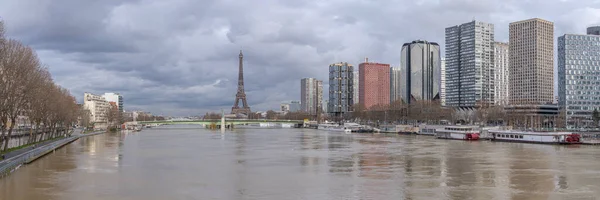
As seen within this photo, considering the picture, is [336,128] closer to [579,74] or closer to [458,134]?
[458,134]

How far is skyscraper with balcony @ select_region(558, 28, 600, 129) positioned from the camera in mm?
182000

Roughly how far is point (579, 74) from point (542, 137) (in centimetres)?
12695

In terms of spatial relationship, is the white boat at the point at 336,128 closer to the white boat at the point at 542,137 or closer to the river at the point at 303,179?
the white boat at the point at 542,137

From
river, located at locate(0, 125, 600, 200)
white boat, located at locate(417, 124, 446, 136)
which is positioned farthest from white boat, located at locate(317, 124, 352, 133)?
river, located at locate(0, 125, 600, 200)

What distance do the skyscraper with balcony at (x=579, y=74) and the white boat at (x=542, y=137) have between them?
113524mm

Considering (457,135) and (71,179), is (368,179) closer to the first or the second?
(71,179)

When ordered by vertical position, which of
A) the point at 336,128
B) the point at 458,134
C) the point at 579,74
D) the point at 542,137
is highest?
the point at 579,74

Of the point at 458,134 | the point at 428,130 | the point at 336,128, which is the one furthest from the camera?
the point at 336,128

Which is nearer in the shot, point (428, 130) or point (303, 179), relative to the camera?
point (303, 179)

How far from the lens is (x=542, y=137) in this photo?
248 ft

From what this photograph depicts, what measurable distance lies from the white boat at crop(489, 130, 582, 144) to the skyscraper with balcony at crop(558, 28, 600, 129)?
11352cm

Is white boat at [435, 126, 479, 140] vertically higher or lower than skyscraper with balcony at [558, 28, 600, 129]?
lower

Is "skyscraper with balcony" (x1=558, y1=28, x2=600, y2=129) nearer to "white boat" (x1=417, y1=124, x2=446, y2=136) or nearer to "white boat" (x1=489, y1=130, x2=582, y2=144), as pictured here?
"white boat" (x1=417, y1=124, x2=446, y2=136)

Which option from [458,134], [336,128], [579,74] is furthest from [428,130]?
[579,74]
